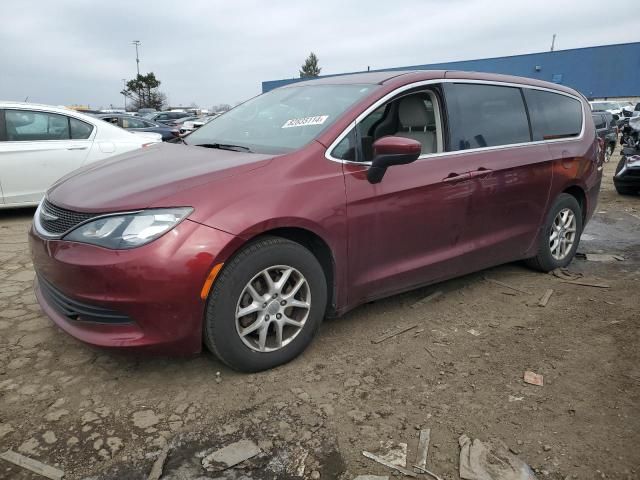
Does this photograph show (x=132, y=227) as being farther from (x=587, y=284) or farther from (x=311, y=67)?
(x=311, y=67)

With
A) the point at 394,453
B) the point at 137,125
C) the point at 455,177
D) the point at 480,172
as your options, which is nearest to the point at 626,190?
the point at 480,172

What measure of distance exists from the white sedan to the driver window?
4.75m

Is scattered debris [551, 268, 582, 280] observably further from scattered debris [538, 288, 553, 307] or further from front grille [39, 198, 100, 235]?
front grille [39, 198, 100, 235]

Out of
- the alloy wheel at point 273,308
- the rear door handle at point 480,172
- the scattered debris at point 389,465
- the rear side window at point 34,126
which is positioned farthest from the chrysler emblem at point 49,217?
the rear side window at point 34,126

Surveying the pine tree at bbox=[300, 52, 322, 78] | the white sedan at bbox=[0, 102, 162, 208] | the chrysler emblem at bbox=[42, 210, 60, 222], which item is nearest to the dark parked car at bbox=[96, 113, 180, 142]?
the white sedan at bbox=[0, 102, 162, 208]

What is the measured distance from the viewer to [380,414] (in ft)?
8.24

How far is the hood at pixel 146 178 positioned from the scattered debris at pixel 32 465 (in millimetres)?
1128

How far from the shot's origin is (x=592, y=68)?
4144cm

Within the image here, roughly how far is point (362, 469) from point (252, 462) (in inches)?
18.2

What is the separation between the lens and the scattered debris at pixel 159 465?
2.09 meters

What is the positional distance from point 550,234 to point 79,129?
579cm

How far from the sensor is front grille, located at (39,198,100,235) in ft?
8.46

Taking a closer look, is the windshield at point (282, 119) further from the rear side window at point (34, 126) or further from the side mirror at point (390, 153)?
the rear side window at point (34, 126)

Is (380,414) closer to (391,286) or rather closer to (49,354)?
(391,286)
